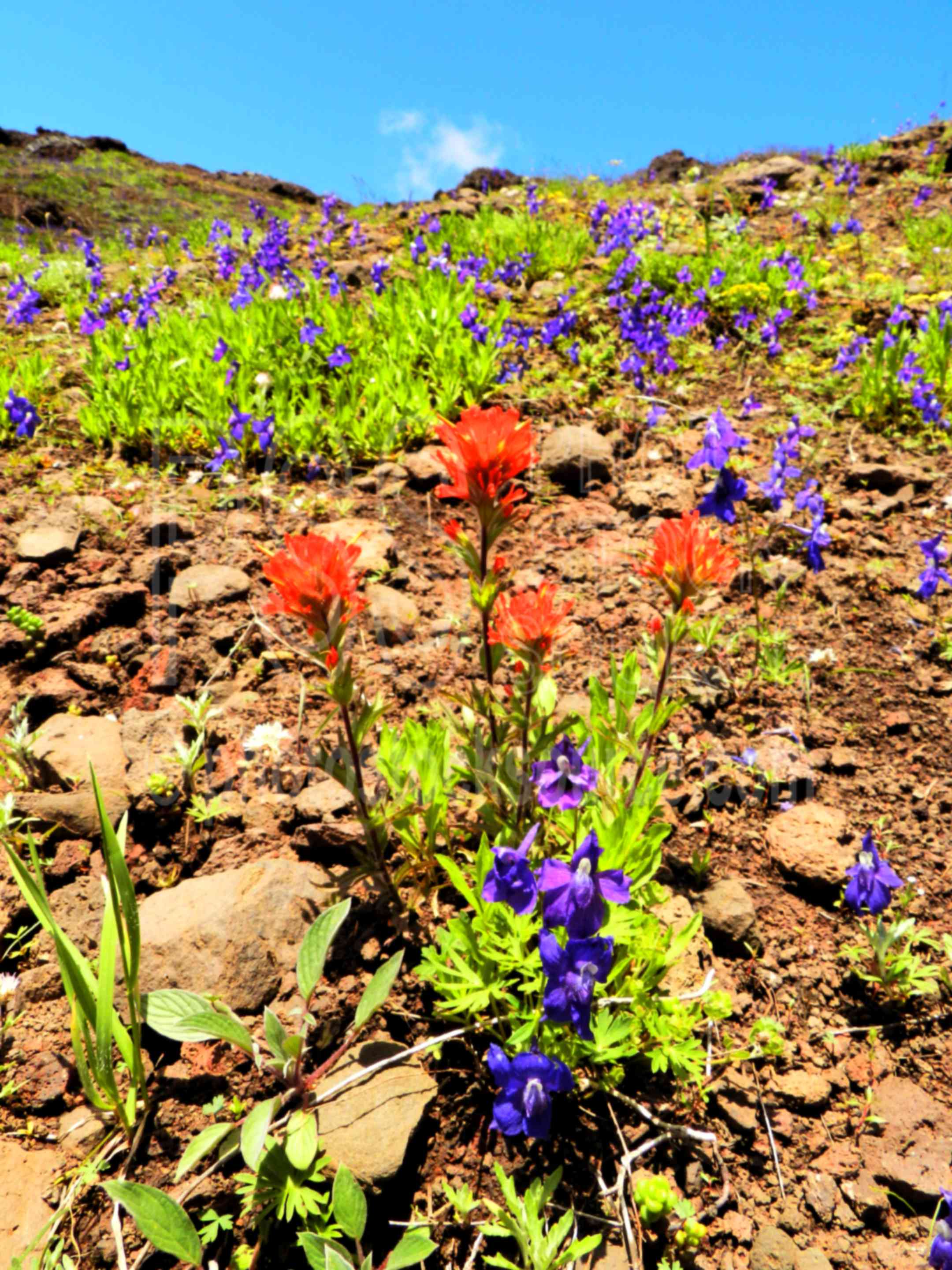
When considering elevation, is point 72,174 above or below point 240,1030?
above

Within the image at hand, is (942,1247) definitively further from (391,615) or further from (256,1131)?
(391,615)

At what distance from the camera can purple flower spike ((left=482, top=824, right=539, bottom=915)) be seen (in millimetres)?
1765

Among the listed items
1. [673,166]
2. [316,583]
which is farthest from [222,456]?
[673,166]

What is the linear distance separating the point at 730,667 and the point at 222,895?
2.36 metres

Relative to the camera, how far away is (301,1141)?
68.5 inches

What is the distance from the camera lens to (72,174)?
22.2m

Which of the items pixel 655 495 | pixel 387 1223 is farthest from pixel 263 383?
pixel 387 1223

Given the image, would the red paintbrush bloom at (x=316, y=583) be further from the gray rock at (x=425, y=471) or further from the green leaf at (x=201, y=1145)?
the gray rock at (x=425, y=471)

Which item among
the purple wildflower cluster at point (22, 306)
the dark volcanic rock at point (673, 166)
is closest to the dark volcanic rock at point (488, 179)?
the dark volcanic rock at point (673, 166)

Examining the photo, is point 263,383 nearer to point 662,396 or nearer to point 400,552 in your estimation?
point 400,552

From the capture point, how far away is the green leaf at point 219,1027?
1.81 meters

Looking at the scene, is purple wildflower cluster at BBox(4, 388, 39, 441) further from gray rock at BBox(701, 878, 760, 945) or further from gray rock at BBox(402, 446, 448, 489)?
gray rock at BBox(701, 878, 760, 945)

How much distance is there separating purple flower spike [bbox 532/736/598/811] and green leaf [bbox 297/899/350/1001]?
578 millimetres

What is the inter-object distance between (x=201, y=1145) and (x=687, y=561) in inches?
74.3
